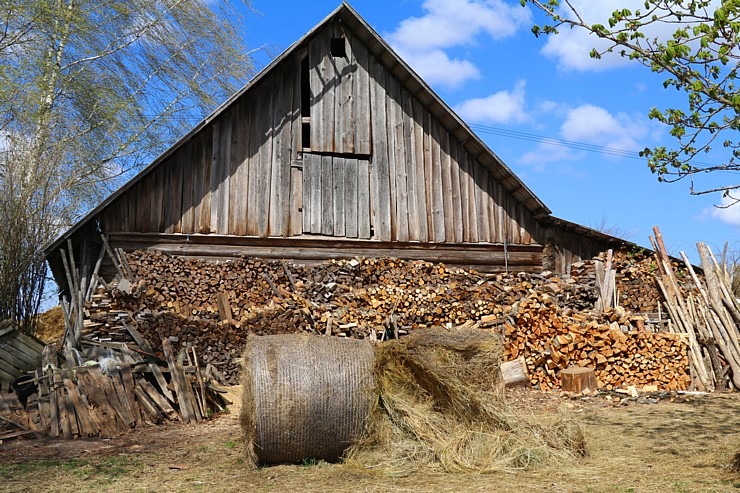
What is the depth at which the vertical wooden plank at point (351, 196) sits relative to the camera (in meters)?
14.9

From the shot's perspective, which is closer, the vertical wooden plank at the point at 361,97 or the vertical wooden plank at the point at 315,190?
the vertical wooden plank at the point at 315,190

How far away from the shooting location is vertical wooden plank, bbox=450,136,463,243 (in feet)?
51.3

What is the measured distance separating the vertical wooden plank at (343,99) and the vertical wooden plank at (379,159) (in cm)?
47

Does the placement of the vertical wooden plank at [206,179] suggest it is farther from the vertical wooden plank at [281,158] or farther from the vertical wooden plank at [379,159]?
the vertical wooden plank at [379,159]

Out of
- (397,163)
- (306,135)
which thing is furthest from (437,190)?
(306,135)

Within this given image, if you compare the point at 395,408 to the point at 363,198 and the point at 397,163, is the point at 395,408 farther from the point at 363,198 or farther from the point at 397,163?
the point at 397,163

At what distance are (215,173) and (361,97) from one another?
140 inches

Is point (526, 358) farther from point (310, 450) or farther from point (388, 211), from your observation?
point (310, 450)

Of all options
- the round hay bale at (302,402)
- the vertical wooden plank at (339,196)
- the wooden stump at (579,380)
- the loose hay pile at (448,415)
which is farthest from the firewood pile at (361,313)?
the loose hay pile at (448,415)

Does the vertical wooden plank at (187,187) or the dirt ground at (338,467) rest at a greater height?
the vertical wooden plank at (187,187)

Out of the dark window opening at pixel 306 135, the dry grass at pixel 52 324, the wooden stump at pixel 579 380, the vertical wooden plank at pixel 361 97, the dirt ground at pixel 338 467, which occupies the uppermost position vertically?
the vertical wooden plank at pixel 361 97

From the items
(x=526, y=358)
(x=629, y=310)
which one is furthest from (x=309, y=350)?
(x=629, y=310)

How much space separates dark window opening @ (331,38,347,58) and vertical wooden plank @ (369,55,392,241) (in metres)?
0.62

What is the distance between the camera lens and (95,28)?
64.8 feet
